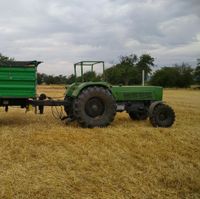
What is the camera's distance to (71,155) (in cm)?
833

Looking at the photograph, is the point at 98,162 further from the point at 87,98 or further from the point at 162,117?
the point at 162,117

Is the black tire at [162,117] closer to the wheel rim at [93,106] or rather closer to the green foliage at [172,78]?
the wheel rim at [93,106]

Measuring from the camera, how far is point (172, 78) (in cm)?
9169

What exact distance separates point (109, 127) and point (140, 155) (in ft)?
11.0

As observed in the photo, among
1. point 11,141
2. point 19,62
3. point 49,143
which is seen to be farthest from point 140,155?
point 19,62

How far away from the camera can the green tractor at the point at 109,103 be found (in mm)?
11812

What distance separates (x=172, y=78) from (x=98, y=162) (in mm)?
85514

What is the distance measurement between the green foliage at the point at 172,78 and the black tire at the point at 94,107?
80.0 metres

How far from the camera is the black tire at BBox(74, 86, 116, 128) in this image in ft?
38.4

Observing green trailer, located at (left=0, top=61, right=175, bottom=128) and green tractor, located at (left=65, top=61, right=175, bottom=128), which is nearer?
green trailer, located at (left=0, top=61, right=175, bottom=128)

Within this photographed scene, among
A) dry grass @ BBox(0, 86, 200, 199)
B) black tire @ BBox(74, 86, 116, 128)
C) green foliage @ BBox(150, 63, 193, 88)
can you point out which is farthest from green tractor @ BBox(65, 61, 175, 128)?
green foliage @ BBox(150, 63, 193, 88)

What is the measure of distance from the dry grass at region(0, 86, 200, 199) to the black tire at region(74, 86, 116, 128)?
0.61 m

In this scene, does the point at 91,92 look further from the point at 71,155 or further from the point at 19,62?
the point at 71,155

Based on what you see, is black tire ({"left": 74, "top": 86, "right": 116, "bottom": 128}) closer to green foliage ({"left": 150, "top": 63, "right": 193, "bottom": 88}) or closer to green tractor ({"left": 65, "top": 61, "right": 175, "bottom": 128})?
green tractor ({"left": 65, "top": 61, "right": 175, "bottom": 128})
